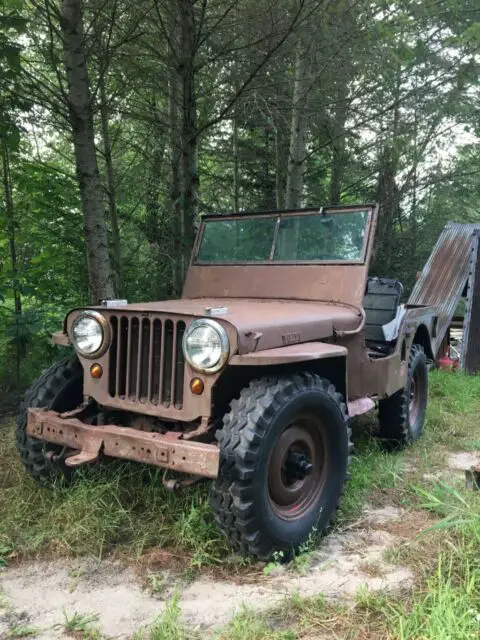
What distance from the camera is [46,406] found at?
140 inches

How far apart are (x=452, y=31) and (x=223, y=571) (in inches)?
382

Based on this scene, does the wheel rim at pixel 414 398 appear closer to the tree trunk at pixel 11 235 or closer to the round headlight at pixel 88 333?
the round headlight at pixel 88 333

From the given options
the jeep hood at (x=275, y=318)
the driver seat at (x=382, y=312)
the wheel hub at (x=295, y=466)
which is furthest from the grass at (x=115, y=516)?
the driver seat at (x=382, y=312)

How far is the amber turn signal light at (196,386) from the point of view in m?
3.02

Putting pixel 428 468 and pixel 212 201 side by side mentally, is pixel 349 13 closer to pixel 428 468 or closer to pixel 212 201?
pixel 428 468

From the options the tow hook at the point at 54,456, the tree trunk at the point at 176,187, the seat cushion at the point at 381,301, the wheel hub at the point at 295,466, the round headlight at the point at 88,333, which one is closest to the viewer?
the wheel hub at the point at 295,466

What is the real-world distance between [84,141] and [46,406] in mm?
2837

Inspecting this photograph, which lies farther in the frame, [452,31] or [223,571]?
[452,31]

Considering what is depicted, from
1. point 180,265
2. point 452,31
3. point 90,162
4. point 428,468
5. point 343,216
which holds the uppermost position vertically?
point 452,31

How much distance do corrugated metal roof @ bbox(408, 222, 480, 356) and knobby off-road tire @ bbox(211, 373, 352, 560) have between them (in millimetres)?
6530

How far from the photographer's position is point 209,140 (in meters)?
9.84

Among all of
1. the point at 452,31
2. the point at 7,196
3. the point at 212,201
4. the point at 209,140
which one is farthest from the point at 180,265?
the point at 452,31

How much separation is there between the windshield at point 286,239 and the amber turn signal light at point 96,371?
1683mm

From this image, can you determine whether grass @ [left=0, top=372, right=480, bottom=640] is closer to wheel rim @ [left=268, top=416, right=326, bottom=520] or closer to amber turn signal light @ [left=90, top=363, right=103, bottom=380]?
wheel rim @ [left=268, top=416, right=326, bottom=520]
